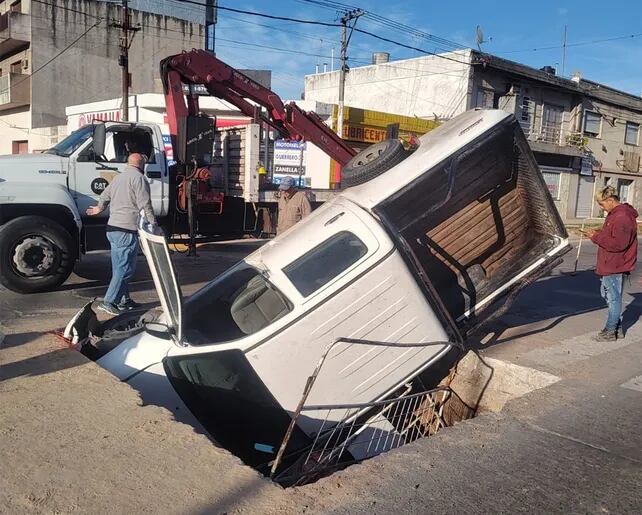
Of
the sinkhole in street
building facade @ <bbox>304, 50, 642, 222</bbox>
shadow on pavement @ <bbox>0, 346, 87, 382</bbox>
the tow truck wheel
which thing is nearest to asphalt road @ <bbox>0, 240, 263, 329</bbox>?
the tow truck wheel

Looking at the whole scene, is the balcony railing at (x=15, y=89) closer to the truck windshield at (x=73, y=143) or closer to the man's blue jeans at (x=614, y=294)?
the truck windshield at (x=73, y=143)

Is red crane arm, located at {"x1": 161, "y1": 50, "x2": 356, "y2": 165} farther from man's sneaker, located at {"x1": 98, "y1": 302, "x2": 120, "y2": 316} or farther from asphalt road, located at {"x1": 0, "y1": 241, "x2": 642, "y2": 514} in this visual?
asphalt road, located at {"x1": 0, "y1": 241, "x2": 642, "y2": 514}

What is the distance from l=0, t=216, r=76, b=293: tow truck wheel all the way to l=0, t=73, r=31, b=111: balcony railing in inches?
1027

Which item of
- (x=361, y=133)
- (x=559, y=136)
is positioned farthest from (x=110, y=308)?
(x=559, y=136)

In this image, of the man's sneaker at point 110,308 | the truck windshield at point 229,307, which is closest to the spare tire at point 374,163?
the truck windshield at point 229,307

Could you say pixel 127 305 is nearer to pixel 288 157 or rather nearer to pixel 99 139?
pixel 99 139

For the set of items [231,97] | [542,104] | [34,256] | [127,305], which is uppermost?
[542,104]

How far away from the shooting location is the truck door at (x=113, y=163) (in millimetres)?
8672

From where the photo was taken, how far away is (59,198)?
26.0 ft

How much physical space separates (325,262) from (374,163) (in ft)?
4.11

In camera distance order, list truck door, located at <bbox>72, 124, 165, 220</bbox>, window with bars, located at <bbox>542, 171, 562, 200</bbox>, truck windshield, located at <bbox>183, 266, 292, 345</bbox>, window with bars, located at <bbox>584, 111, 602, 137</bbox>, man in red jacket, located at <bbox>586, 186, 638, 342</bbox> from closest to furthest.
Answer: truck windshield, located at <bbox>183, 266, 292, 345</bbox>
man in red jacket, located at <bbox>586, 186, 638, 342</bbox>
truck door, located at <bbox>72, 124, 165, 220</bbox>
window with bars, located at <bbox>542, 171, 562, 200</bbox>
window with bars, located at <bbox>584, 111, 602, 137</bbox>

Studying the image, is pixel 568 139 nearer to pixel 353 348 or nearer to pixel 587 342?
pixel 587 342

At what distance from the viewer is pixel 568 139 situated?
3119cm

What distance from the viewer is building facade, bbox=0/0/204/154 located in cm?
3002
